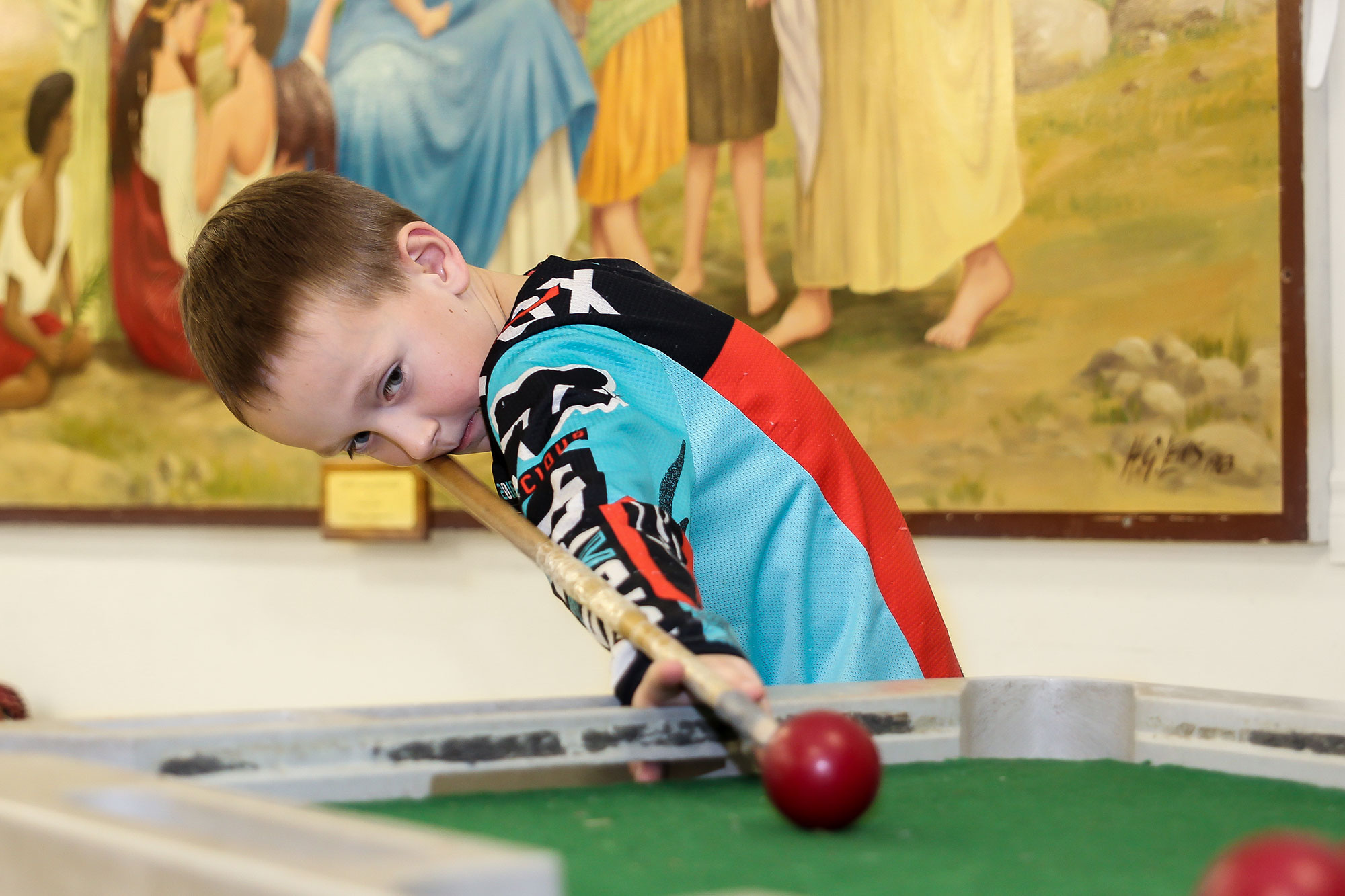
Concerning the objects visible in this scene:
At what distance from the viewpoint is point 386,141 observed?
2.74 meters

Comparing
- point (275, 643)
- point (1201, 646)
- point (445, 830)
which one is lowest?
point (275, 643)

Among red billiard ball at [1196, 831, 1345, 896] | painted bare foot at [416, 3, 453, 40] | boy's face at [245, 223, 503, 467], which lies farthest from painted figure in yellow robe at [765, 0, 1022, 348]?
red billiard ball at [1196, 831, 1345, 896]

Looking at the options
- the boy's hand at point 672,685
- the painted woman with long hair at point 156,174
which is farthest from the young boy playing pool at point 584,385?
the painted woman with long hair at point 156,174

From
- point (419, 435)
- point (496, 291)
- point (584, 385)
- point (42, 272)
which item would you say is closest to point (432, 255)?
point (496, 291)

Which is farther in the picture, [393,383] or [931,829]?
[393,383]

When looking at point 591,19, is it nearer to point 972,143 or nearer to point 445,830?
point 972,143

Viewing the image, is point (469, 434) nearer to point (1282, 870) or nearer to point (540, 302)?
point (540, 302)

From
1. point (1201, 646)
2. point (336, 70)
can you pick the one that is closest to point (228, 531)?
point (336, 70)

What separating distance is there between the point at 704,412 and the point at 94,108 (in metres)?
2.68

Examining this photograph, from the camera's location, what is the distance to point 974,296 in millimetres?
2107

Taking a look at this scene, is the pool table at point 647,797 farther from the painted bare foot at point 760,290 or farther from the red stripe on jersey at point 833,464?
the painted bare foot at point 760,290

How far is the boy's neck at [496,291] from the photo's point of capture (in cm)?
126

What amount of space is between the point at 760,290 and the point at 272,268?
130 centimetres
